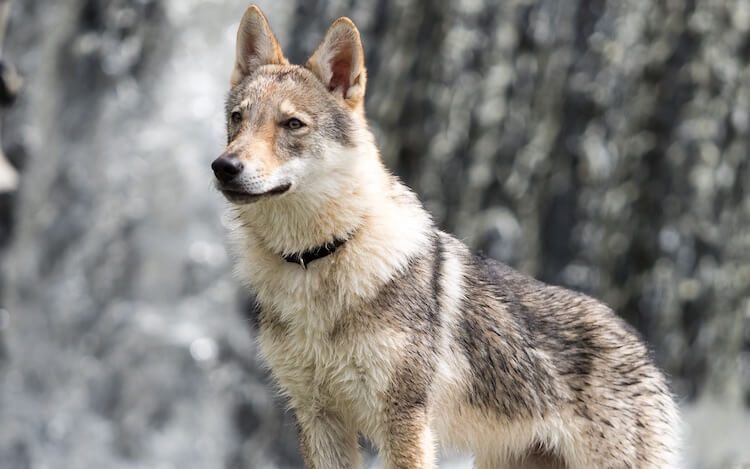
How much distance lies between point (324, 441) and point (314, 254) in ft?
2.64

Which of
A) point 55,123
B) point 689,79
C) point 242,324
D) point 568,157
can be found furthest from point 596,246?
point 55,123

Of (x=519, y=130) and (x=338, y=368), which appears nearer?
(x=338, y=368)

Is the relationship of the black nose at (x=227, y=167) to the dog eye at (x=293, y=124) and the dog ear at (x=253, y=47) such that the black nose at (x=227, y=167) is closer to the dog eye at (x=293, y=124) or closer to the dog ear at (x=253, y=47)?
the dog eye at (x=293, y=124)

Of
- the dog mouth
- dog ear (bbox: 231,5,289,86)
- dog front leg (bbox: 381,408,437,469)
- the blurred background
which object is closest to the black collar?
the dog mouth

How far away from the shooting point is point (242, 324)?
10.9 meters

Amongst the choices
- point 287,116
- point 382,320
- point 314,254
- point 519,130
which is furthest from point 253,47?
point 519,130

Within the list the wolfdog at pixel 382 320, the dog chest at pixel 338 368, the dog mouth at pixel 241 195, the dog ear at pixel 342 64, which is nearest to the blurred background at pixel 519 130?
the wolfdog at pixel 382 320

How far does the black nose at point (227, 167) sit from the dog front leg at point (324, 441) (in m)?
1.11

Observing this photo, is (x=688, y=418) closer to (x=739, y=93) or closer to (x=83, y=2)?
(x=739, y=93)

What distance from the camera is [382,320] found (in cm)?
481

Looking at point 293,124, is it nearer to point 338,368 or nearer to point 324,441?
point 338,368

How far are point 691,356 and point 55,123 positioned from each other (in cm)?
678

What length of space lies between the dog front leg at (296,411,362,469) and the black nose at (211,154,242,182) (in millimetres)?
1113

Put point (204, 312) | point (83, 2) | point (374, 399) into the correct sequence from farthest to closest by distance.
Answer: point (83, 2), point (204, 312), point (374, 399)
